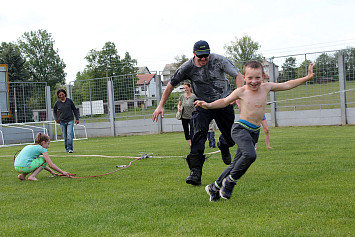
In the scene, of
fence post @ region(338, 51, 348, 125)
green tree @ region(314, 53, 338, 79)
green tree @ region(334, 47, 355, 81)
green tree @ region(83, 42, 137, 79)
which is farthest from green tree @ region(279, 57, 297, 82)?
green tree @ region(83, 42, 137, 79)

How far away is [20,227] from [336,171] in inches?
184

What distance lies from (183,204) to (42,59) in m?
76.4

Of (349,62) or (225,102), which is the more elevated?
(349,62)

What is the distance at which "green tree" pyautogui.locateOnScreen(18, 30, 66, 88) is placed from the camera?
75250mm

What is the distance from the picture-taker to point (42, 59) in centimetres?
7556

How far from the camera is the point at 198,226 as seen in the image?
3.62 metres

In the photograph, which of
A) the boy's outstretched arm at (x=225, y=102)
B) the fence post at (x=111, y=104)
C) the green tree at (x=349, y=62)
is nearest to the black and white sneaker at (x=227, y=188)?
the boy's outstretched arm at (x=225, y=102)

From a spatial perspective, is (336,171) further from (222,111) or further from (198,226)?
(198,226)

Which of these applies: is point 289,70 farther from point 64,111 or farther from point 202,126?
point 202,126

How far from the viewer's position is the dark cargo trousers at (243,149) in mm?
4578

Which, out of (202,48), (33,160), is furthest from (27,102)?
(202,48)

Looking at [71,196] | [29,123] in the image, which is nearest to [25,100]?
[29,123]

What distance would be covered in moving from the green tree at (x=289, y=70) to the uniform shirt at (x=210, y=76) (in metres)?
15.7

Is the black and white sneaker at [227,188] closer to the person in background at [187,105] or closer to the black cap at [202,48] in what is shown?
the black cap at [202,48]
